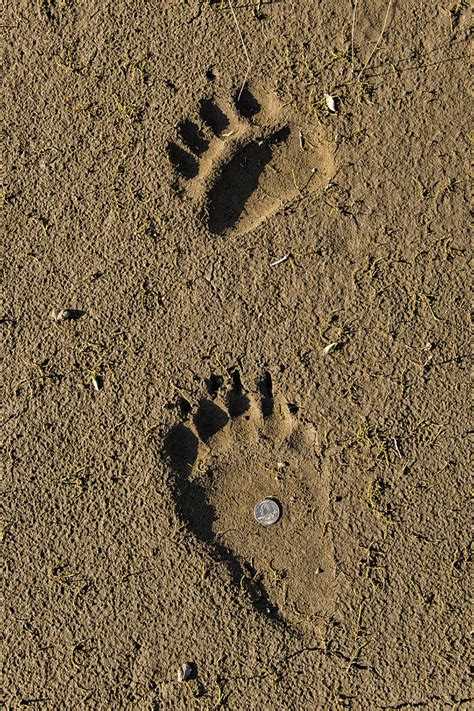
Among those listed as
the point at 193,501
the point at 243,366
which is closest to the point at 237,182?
the point at 243,366

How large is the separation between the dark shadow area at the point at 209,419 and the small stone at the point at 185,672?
740 millimetres

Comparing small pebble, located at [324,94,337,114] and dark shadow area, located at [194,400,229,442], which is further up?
small pebble, located at [324,94,337,114]

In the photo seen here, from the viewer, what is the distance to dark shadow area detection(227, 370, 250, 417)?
1.92m

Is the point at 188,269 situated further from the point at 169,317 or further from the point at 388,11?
the point at 388,11

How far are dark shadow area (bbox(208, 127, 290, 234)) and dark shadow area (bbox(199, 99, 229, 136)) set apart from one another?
11 cm

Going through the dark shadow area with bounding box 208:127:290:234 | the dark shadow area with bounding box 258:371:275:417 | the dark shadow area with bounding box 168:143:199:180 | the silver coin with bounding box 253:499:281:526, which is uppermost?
the dark shadow area with bounding box 168:143:199:180

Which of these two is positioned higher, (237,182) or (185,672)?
(237,182)

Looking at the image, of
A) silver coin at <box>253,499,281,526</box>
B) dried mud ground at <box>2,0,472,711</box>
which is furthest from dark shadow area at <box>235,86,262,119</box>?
silver coin at <box>253,499,281,526</box>

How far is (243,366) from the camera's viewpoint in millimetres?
1915

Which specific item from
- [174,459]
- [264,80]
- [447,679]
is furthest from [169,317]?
[447,679]

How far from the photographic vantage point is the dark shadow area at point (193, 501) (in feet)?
6.27

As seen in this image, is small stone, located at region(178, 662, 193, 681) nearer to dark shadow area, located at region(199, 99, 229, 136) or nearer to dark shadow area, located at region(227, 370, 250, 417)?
dark shadow area, located at region(227, 370, 250, 417)

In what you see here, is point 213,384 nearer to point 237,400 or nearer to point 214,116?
point 237,400

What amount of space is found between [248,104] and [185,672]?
74.6 inches
